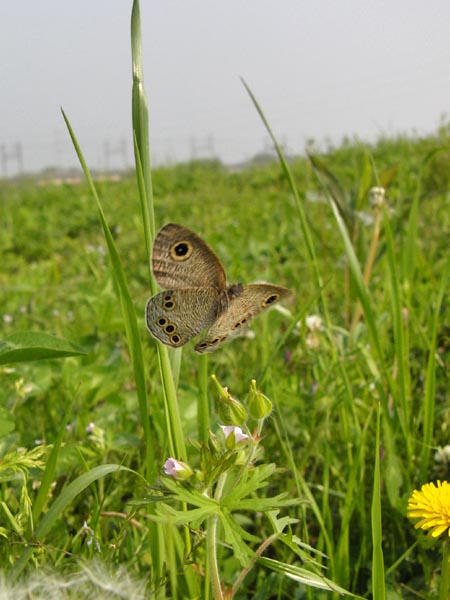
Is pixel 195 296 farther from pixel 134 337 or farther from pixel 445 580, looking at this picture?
pixel 445 580

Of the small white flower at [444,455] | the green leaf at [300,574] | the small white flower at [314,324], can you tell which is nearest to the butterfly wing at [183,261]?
the green leaf at [300,574]

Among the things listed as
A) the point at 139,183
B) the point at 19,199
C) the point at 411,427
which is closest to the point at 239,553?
the point at 139,183

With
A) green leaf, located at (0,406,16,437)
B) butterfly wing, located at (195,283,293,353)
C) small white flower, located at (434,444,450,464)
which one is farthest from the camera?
small white flower, located at (434,444,450,464)

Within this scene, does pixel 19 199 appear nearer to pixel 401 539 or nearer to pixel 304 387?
pixel 304 387

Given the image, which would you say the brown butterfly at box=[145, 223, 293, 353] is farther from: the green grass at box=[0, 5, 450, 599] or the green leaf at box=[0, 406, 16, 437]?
the green leaf at box=[0, 406, 16, 437]

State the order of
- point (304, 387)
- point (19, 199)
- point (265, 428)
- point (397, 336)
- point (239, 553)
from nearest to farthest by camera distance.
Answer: point (239, 553) < point (397, 336) < point (265, 428) < point (304, 387) < point (19, 199)

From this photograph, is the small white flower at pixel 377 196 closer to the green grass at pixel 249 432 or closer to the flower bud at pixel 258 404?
the green grass at pixel 249 432

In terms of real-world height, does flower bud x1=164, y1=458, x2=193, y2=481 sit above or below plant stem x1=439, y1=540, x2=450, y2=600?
above

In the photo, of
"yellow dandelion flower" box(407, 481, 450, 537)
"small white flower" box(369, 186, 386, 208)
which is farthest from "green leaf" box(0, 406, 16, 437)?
"small white flower" box(369, 186, 386, 208)
